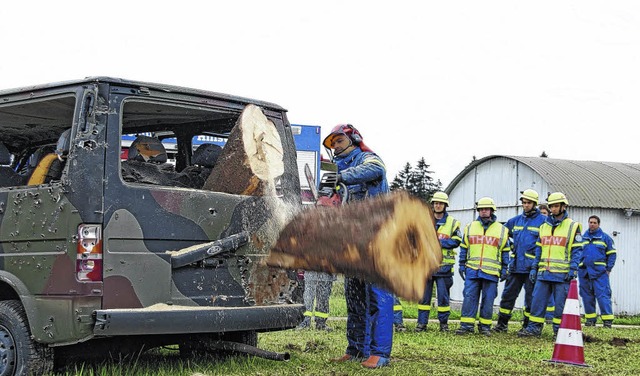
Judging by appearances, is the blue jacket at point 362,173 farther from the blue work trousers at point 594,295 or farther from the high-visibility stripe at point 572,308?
the blue work trousers at point 594,295

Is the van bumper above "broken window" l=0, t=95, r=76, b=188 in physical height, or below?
below

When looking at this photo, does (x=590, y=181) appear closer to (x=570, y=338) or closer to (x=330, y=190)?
(x=570, y=338)

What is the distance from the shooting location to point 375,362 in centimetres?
716

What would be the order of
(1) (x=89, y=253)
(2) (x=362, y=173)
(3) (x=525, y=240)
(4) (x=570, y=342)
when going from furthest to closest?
(3) (x=525, y=240) → (4) (x=570, y=342) → (2) (x=362, y=173) → (1) (x=89, y=253)

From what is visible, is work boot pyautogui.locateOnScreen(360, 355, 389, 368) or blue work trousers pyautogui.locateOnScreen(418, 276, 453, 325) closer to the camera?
work boot pyautogui.locateOnScreen(360, 355, 389, 368)

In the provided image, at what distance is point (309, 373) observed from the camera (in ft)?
22.0

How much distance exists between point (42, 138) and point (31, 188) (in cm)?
233

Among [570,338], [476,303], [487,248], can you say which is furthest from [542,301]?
[570,338]

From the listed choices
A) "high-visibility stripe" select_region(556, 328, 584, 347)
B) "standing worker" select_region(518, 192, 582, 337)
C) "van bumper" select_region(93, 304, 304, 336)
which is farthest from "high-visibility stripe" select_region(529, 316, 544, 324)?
"van bumper" select_region(93, 304, 304, 336)

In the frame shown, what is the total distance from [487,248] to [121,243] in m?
7.25

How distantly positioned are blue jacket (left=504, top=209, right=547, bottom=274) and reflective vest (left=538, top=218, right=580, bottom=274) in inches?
6.1

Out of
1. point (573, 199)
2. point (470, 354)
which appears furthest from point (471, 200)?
point (470, 354)

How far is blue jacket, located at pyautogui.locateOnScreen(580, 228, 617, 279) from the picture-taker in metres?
14.9

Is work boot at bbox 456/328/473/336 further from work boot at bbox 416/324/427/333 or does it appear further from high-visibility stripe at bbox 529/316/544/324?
high-visibility stripe at bbox 529/316/544/324
